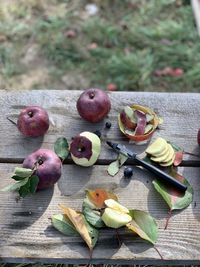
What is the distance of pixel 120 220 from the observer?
1.49 metres

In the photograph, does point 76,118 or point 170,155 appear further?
point 76,118

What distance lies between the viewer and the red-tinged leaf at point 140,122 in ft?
5.74

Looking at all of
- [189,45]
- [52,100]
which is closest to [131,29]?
[189,45]

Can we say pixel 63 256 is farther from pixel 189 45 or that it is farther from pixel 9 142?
pixel 189 45

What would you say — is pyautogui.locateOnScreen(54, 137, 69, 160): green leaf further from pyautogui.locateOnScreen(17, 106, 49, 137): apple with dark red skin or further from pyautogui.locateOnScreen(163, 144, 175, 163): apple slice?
pyautogui.locateOnScreen(163, 144, 175, 163): apple slice

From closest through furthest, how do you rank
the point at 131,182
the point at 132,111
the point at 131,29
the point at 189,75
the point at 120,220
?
the point at 120,220 < the point at 131,182 < the point at 132,111 < the point at 189,75 < the point at 131,29

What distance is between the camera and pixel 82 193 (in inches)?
63.9

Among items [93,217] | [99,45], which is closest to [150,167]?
[93,217]

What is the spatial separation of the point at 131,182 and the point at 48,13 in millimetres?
2028

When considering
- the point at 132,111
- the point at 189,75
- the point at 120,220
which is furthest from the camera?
the point at 189,75

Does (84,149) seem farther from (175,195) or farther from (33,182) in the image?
(175,195)

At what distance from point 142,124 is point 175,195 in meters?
0.31

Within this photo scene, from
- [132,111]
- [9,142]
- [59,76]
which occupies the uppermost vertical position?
[132,111]

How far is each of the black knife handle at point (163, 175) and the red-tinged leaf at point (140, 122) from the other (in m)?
0.12
